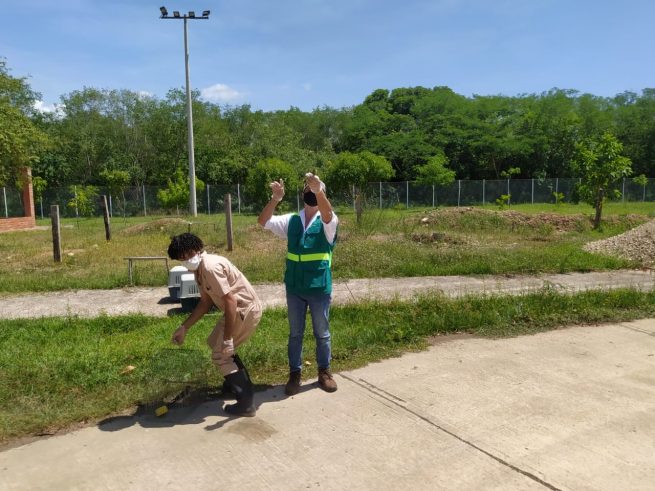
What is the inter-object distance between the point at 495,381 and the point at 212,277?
245cm

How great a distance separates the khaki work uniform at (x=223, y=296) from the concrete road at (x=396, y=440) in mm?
445

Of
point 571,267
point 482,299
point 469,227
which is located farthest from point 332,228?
point 469,227

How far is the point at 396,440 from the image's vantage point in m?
3.60

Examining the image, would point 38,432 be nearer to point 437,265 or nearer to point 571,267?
point 437,265

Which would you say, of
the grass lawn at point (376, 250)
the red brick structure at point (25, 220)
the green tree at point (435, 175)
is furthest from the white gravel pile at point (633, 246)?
the green tree at point (435, 175)

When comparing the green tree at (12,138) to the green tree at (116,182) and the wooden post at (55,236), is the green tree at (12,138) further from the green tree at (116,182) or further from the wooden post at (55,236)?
the green tree at (116,182)

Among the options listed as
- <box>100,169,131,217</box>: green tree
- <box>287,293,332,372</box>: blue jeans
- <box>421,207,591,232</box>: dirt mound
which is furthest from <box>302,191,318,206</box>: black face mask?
<box>100,169,131,217</box>: green tree

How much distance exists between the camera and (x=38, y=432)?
12.5 ft

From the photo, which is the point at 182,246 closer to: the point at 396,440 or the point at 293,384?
the point at 293,384

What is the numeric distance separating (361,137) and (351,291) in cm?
3580

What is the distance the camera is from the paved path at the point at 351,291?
791 cm

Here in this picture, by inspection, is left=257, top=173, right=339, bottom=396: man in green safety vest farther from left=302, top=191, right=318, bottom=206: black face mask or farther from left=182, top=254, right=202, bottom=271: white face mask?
left=182, top=254, right=202, bottom=271: white face mask

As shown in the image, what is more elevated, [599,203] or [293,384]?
[599,203]

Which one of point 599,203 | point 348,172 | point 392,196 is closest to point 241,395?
point 599,203
